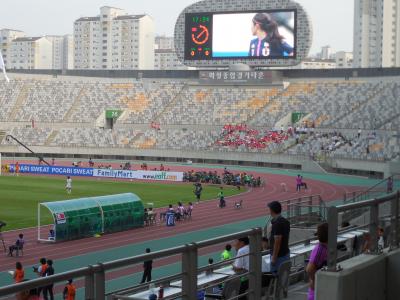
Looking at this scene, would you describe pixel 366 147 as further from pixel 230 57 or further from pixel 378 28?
pixel 378 28

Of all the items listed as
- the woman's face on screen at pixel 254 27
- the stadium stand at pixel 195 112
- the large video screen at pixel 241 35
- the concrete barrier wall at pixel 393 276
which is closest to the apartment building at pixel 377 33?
the stadium stand at pixel 195 112

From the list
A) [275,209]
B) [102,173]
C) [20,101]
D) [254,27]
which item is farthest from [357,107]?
[275,209]

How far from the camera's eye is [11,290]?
4133 mm

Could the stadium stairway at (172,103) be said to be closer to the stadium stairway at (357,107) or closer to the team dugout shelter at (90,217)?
the stadium stairway at (357,107)

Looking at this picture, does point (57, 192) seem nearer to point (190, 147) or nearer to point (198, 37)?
point (190, 147)

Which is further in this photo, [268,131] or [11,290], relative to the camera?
[268,131]

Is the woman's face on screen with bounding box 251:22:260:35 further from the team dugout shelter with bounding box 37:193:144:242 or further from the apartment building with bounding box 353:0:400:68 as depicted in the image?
the apartment building with bounding box 353:0:400:68

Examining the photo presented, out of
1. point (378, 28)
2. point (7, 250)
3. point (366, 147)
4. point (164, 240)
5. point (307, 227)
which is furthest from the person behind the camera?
point (378, 28)

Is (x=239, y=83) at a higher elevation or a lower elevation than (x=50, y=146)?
higher

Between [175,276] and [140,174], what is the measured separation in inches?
1993

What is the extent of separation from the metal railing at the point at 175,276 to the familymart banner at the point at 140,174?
157 feet

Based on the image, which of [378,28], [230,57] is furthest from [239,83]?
[378,28]

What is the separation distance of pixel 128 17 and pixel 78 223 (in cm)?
17164

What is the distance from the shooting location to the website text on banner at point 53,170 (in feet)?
190
